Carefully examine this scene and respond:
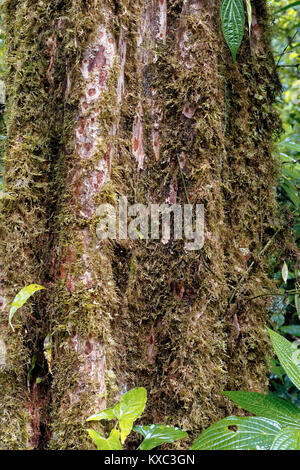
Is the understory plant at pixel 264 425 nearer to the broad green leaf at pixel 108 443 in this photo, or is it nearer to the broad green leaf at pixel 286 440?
the broad green leaf at pixel 286 440

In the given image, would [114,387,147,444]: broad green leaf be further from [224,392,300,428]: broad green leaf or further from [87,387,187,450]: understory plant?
[224,392,300,428]: broad green leaf

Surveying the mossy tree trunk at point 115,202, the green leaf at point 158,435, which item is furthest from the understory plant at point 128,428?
the mossy tree trunk at point 115,202

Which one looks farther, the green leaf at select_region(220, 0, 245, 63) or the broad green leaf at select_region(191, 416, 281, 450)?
the green leaf at select_region(220, 0, 245, 63)

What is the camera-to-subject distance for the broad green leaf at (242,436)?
0.79 m

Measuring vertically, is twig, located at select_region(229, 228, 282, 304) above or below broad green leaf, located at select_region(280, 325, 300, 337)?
above

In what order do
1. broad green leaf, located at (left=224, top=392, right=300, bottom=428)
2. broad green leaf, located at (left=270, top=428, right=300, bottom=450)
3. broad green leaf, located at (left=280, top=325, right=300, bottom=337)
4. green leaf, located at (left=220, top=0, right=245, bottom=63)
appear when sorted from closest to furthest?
broad green leaf, located at (left=270, top=428, right=300, bottom=450), broad green leaf, located at (left=224, top=392, right=300, bottom=428), green leaf, located at (left=220, top=0, right=245, bottom=63), broad green leaf, located at (left=280, top=325, right=300, bottom=337)

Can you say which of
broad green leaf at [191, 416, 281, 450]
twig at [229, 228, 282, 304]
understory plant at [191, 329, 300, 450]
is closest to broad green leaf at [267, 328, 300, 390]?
understory plant at [191, 329, 300, 450]

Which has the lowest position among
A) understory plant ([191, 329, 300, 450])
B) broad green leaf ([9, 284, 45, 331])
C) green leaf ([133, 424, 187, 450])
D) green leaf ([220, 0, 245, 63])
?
green leaf ([133, 424, 187, 450])

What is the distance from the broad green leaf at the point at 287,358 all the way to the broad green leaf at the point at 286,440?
0.14 meters

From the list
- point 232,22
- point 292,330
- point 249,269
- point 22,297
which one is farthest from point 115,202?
point 292,330

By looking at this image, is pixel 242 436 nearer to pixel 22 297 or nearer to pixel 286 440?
pixel 286 440

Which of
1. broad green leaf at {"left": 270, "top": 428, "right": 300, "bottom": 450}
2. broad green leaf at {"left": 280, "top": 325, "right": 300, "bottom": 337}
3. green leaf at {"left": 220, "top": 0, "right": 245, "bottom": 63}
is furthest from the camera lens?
broad green leaf at {"left": 280, "top": 325, "right": 300, "bottom": 337}

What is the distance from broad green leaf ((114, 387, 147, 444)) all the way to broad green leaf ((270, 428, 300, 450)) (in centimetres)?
27

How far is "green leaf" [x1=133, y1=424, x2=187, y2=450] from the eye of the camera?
0.81 meters
